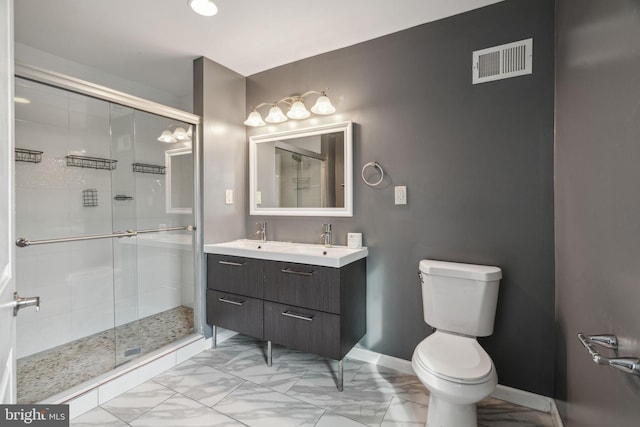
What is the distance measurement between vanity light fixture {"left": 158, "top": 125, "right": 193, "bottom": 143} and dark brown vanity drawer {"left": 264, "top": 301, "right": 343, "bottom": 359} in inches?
58.5

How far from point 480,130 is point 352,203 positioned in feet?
3.09

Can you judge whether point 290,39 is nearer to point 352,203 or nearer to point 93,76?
point 352,203

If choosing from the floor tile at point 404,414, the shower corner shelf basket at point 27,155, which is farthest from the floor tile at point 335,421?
the shower corner shelf basket at point 27,155

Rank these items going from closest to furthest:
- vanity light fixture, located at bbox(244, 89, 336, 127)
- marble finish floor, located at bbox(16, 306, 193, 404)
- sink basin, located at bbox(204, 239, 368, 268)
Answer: marble finish floor, located at bbox(16, 306, 193, 404) → sink basin, located at bbox(204, 239, 368, 268) → vanity light fixture, located at bbox(244, 89, 336, 127)

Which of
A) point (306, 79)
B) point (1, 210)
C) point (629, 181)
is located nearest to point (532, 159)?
point (629, 181)

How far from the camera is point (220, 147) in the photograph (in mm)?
2510

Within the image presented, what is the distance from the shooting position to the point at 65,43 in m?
2.15

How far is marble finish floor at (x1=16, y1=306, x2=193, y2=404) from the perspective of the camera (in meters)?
1.75

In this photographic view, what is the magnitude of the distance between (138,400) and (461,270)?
6.68 ft

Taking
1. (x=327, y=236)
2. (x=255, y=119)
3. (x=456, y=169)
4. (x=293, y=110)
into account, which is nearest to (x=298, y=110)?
(x=293, y=110)

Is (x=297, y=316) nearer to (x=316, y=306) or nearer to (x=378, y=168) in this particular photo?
(x=316, y=306)

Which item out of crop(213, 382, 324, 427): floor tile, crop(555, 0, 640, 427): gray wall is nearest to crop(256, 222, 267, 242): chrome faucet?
crop(213, 382, 324, 427): floor tile

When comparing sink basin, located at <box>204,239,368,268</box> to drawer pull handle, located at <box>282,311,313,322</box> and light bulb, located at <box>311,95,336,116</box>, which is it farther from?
light bulb, located at <box>311,95,336,116</box>

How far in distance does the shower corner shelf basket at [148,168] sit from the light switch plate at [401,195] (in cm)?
191
